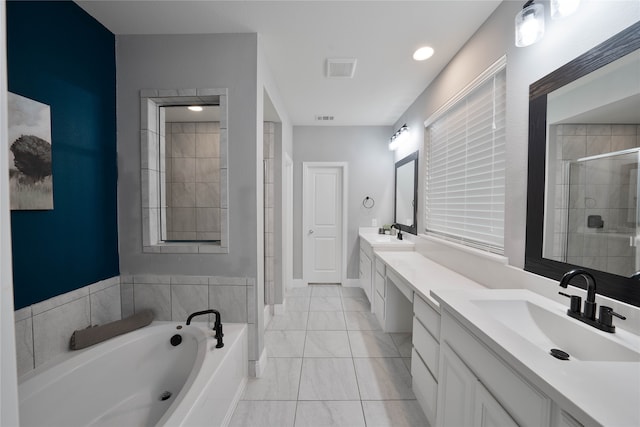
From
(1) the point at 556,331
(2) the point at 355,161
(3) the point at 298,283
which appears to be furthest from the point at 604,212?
(3) the point at 298,283

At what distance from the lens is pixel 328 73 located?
2.43m

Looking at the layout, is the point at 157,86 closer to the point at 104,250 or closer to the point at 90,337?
the point at 104,250

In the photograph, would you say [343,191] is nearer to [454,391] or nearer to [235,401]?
[235,401]

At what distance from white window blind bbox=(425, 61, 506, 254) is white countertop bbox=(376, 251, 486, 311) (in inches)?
11.1

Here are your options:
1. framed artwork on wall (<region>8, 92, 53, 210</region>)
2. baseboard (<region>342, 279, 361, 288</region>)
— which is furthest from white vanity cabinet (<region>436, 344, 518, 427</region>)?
baseboard (<region>342, 279, 361, 288</region>)

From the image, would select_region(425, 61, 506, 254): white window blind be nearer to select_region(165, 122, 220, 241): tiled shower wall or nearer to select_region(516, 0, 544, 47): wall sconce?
select_region(516, 0, 544, 47): wall sconce

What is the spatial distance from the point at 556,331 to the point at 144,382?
7.75 ft

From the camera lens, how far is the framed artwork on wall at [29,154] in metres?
1.30

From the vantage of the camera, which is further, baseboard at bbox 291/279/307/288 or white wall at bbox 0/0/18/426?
baseboard at bbox 291/279/307/288

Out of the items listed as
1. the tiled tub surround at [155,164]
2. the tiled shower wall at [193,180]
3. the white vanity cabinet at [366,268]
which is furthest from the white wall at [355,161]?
the tiled tub surround at [155,164]

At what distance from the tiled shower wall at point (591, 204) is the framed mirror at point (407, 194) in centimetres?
182

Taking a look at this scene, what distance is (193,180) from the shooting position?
11.0ft

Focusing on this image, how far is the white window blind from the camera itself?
66.8 inches

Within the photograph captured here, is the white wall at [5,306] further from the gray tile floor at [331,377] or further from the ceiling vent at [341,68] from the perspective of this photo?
the ceiling vent at [341,68]
